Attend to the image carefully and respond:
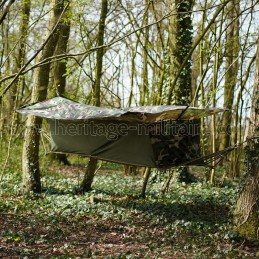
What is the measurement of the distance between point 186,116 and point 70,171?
5372 millimetres

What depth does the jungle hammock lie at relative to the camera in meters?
4.43

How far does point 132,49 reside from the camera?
32.8 feet

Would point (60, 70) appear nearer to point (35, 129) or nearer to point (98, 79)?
point (98, 79)

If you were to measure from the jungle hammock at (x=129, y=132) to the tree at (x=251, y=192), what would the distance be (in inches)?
11.8

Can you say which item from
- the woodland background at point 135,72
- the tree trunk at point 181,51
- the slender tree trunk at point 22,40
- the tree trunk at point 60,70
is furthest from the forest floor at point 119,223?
the tree trunk at point 60,70

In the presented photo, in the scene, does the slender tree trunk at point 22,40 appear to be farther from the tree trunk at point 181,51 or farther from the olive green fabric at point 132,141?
the tree trunk at point 181,51

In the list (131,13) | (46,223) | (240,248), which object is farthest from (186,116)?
(131,13)

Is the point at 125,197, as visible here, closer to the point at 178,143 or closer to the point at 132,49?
the point at 178,143

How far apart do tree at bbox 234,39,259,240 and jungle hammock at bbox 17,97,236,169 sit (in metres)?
0.30

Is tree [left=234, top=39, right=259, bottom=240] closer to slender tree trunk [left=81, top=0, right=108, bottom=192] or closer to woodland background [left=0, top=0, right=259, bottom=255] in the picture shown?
woodland background [left=0, top=0, right=259, bottom=255]

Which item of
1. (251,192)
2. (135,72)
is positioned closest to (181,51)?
(135,72)

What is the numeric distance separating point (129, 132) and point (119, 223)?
1113 mm

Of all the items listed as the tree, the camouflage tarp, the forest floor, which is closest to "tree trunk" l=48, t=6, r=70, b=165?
the forest floor

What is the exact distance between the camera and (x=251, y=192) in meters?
4.13
